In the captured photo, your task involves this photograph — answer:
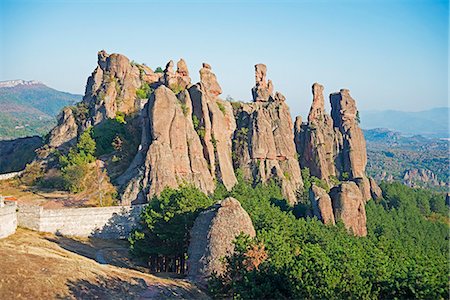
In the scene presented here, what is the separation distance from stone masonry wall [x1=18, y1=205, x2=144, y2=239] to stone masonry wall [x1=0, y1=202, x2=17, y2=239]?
1395mm

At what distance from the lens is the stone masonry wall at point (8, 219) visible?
30281 mm

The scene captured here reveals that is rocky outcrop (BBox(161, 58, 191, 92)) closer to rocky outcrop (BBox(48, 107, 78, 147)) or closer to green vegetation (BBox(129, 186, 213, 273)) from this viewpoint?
rocky outcrop (BBox(48, 107, 78, 147))

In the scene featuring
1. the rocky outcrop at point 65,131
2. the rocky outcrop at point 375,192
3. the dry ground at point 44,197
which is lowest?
the rocky outcrop at point 375,192

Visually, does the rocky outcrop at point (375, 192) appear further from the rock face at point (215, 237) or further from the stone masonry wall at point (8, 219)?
the stone masonry wall at point (8, 219)

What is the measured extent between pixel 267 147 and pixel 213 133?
7.81 meters

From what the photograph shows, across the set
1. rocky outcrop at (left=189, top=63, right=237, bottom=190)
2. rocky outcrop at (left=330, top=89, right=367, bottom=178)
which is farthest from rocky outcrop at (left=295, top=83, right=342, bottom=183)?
rocky outcrop at (left=189, top=63, right=237, bottom=190)

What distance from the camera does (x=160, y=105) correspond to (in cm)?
4388

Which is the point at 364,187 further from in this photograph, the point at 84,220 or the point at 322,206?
the point at 84,220

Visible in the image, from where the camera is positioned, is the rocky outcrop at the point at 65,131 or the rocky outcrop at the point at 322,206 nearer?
the rocky outcrop at the point at 322,206

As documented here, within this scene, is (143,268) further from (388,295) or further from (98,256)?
(388,295)

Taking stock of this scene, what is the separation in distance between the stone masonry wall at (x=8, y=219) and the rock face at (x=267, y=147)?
83.6ft

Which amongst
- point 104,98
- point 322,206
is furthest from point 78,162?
point 322,206

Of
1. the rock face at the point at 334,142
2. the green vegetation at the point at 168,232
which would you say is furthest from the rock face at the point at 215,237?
the rock face at the point at 334,142

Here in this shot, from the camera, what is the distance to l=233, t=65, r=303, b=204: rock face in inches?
2088
